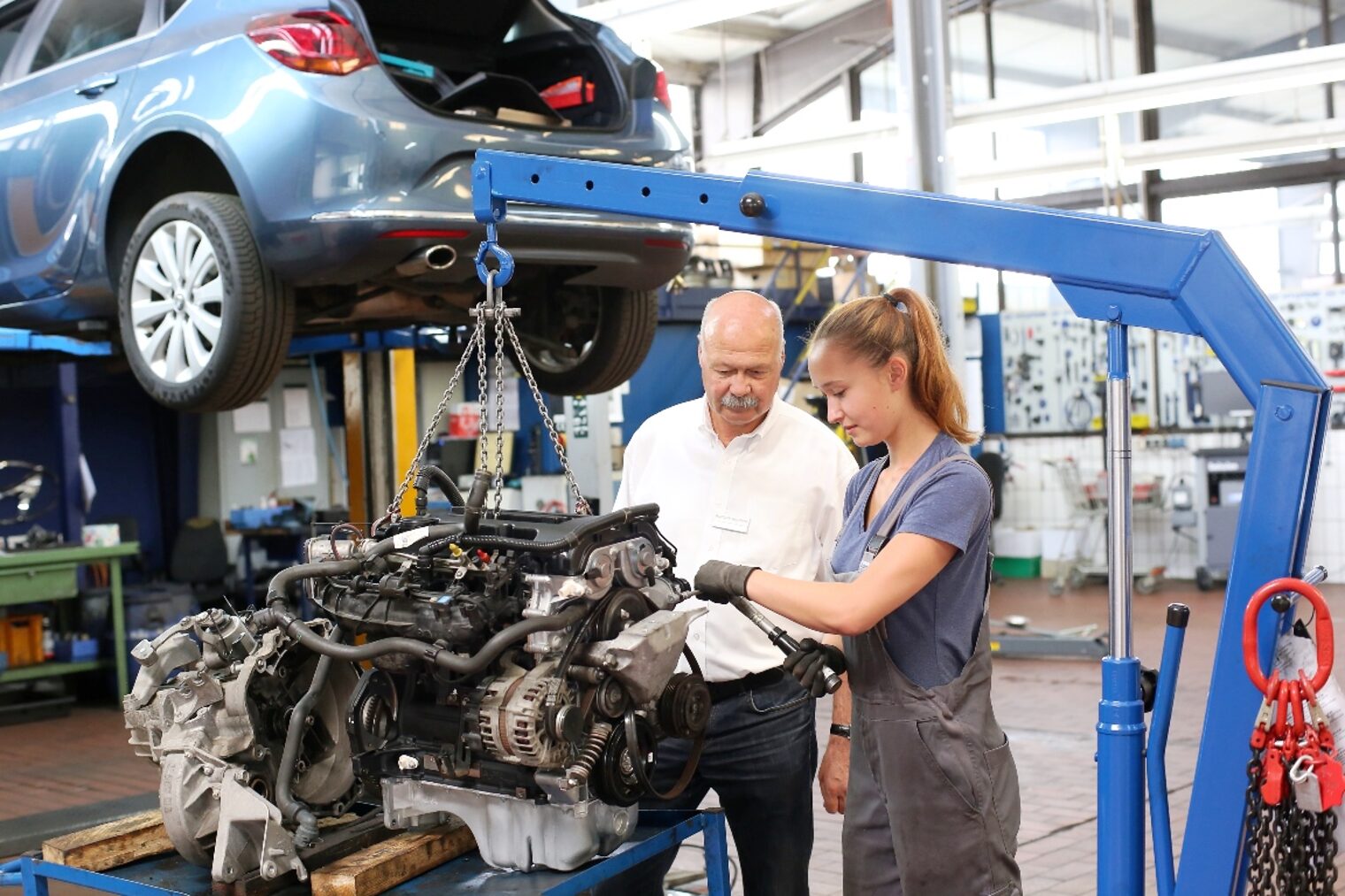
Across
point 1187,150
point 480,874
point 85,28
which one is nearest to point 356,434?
point 85,28

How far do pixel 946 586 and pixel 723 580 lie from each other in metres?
0.35

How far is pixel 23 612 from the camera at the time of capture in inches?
285

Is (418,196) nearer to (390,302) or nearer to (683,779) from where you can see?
(390,302)

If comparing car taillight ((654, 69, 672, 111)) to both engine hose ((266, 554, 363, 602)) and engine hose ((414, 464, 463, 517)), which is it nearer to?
engine hose ((414, 464, 463, 517))

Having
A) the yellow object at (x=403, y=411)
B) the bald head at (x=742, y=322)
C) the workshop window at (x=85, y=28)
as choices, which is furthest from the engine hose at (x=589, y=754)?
the workshop window at (x=85, y=28)

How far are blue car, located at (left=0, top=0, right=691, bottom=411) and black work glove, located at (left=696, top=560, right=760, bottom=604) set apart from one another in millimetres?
2027

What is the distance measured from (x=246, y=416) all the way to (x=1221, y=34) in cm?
945

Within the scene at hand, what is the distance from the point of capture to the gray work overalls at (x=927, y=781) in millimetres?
2117

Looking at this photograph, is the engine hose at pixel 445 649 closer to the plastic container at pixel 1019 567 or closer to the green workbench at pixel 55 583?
the green workbench at pixel 55 583

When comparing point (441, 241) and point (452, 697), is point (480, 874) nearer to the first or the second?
point (452, 697)

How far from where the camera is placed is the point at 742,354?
2746 mm

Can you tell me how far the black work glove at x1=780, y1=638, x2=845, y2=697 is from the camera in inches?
87.1

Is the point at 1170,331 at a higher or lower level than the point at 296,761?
higher

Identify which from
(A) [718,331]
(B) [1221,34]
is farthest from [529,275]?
(B) [1221,34]
